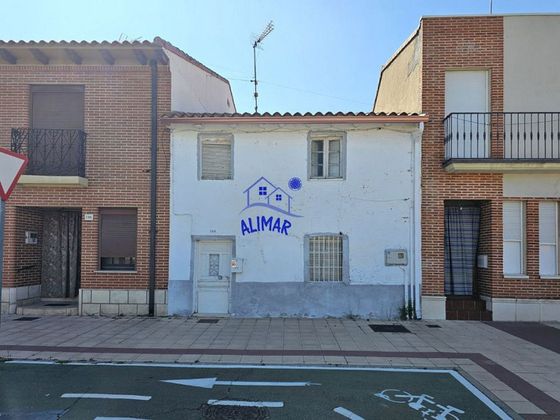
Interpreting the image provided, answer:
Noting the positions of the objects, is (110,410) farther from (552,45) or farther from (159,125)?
(552,45)

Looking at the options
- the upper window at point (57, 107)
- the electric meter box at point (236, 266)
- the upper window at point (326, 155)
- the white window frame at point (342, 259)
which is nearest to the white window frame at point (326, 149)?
the upper window at point (326, 155)

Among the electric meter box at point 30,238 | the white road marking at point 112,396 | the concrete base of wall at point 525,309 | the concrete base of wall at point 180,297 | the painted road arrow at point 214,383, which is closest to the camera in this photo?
the white road marking at point 112,396

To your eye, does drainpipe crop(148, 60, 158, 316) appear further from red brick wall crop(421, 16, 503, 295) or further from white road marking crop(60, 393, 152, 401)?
red brick wall crop(421, 16, 503, 295)

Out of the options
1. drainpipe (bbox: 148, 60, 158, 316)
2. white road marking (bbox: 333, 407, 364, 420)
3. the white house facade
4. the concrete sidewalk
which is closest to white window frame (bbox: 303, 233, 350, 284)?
the white house facade

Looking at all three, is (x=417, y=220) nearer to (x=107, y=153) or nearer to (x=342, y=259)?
(x=342, y=259)

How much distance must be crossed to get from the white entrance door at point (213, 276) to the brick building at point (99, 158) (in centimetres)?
82

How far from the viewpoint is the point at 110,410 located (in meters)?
4.77

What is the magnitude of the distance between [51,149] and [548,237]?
40.0ft

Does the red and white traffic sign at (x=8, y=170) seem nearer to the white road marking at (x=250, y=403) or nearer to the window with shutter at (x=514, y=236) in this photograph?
the white road marking at (x=250, y=403)

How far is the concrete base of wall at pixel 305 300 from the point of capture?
10047 millimetres

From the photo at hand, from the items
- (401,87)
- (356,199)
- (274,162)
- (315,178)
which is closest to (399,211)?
(356,199)

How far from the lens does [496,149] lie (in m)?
10.1

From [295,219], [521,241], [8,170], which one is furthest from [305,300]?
[8,170]

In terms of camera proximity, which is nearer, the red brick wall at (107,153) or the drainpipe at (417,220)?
the drainpipe at (417,220)
